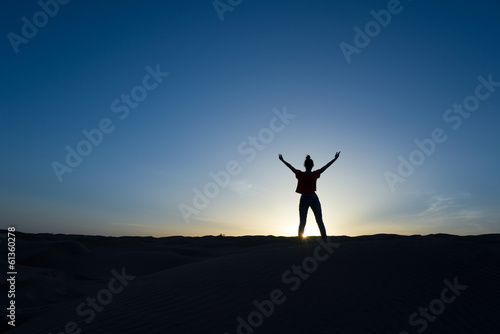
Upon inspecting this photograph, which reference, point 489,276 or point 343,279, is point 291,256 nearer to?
point 343,279

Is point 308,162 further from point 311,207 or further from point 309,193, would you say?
point 311,207

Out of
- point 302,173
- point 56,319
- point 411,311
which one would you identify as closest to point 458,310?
point 411,311

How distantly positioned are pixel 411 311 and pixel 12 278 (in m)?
7.24

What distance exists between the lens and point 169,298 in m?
4.24

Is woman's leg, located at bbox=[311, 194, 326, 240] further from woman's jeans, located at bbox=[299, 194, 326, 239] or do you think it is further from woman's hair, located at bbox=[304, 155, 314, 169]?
woman's hair, located at bbox=[304, 155, 314, 169]

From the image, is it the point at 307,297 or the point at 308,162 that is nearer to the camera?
the point at 307,297

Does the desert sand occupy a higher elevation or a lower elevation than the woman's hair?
lower

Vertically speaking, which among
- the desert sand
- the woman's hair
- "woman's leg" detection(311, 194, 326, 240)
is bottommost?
the desert sand

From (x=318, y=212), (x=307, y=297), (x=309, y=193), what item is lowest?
(x=307, y=297)

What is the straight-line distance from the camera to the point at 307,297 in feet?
12.4

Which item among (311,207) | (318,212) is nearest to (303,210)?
(311,207)

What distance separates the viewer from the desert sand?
11.0 feet

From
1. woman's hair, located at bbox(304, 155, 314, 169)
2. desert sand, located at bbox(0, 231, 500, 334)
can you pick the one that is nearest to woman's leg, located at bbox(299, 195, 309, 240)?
woman's hair, located at bbox(304, 155, 314, 169)

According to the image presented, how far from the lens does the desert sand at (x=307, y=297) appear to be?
11.0 ft
